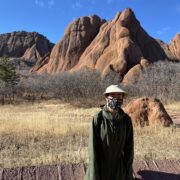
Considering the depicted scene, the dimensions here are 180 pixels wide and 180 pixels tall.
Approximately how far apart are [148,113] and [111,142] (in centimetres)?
1040

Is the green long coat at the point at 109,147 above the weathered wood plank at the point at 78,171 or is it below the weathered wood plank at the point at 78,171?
above

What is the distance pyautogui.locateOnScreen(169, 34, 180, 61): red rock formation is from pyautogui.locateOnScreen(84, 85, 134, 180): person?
71710mm

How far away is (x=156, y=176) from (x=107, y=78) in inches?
1807

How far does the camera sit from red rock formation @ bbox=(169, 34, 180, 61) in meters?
74.8

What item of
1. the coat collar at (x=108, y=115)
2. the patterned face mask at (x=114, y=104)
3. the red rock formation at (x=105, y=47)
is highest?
the red rock formation at (x=105, y=47)

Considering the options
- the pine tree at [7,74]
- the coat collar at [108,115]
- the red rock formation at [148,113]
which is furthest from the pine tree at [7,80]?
the coat collar at [108,115]

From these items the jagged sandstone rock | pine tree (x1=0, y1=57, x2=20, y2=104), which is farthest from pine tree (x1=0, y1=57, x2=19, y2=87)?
the jagged sandstone rock

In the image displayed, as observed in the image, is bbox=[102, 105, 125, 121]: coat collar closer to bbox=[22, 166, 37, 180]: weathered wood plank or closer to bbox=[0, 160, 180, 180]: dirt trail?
bbox=[0, 160, 180, 180]: dirt trail

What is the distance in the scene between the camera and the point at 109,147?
3783 millimetres

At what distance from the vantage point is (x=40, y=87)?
5775cm

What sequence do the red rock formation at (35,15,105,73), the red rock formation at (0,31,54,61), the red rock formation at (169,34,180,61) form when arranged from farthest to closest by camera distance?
the red rock formation at (0,31,54,61) < the red rock formation at (169,34,180,61) < the red rock formation at (35,15,105,73)

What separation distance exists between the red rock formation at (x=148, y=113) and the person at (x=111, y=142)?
9591mm

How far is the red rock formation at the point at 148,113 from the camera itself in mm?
13452

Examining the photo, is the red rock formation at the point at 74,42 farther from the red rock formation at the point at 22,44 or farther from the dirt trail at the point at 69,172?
the red rock formation at the point at 22,44
